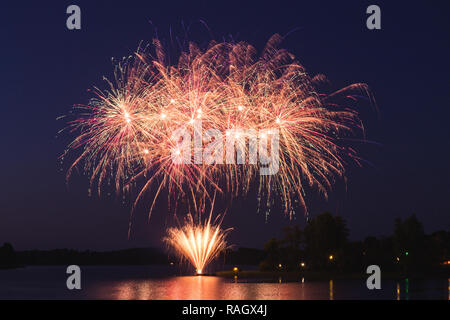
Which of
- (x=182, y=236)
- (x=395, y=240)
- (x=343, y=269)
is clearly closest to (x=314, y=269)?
(x=343, y=269)

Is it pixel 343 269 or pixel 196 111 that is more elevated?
pixel 196 111

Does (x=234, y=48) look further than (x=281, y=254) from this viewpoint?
No

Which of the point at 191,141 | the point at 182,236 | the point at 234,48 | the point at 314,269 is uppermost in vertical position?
the point at 234,48

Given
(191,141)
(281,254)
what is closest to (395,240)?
(281,254)

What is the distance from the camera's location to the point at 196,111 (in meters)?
36.6

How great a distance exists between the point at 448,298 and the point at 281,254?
4347 cm
